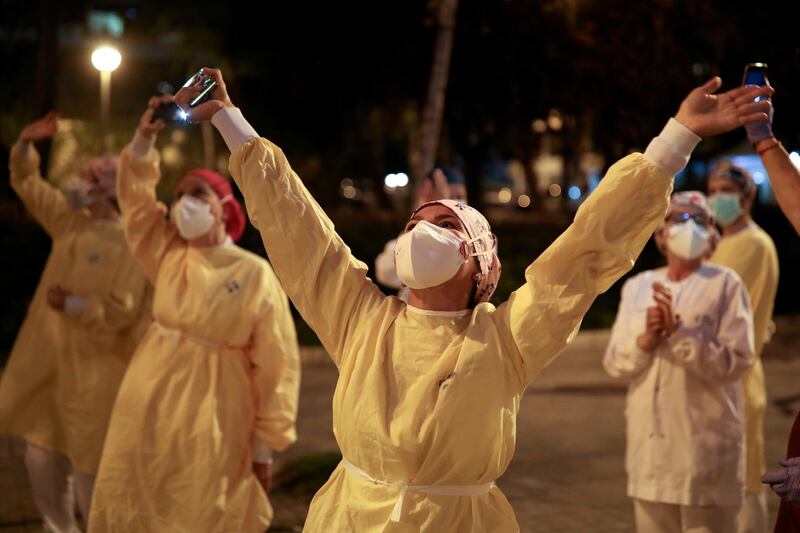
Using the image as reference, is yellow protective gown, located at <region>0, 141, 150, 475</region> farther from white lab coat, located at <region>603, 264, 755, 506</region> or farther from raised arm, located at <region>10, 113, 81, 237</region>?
white lab coat, located at <region>603, 264, 755, 506</region>

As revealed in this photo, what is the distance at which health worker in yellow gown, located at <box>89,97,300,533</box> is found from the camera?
5375 millimetres

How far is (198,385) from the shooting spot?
17.9ft

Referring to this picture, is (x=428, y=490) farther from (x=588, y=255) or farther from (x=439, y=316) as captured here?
(x=588, y=255)

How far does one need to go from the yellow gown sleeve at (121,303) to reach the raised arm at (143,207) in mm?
839

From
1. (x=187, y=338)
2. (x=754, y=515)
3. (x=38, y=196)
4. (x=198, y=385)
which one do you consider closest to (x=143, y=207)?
(x=187, y=338)

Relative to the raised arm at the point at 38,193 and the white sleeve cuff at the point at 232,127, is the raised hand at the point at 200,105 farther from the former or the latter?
the raised arm at the point at 38,193

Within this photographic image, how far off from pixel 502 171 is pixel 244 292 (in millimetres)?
88921

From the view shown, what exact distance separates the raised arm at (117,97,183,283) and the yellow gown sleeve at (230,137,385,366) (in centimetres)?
231

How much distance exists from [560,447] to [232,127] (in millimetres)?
7046

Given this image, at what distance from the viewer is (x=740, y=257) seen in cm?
672

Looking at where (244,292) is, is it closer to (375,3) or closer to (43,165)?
(43,165)

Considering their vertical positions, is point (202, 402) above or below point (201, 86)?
below

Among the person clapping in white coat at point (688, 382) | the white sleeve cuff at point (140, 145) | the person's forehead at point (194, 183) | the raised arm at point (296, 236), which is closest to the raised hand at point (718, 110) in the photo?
the raised arm at point (296, 236)

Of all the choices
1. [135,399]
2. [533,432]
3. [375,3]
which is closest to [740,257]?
[135,399]
